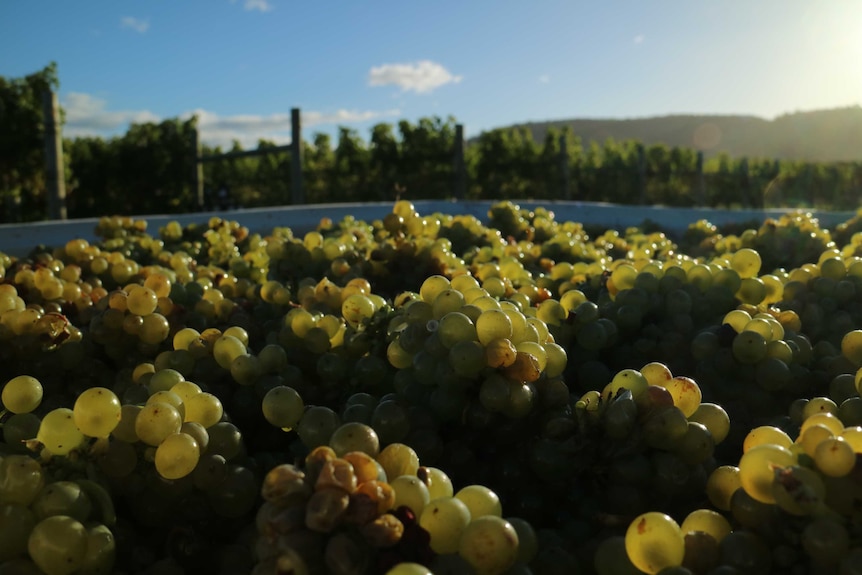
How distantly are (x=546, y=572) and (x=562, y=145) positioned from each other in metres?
13.1

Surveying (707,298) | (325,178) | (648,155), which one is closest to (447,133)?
(325,178)

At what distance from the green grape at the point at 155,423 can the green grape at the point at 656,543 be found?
0.52 m

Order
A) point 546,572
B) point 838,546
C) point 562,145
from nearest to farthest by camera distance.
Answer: point 838,546 < point 546,572 < point 562,145

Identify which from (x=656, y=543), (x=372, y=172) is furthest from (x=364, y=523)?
(x=372, y=172)

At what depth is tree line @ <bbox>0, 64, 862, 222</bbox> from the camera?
12102 millimetres

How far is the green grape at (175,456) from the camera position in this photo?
752 millimetres

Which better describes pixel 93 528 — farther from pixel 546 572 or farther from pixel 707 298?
pixel 707 298

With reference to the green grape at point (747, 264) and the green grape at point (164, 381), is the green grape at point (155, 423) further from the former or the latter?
the green grape at point (747, 264)

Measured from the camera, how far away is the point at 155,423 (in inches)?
30.5

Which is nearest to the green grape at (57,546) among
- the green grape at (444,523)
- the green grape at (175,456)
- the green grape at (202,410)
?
the green grape at (175,456)

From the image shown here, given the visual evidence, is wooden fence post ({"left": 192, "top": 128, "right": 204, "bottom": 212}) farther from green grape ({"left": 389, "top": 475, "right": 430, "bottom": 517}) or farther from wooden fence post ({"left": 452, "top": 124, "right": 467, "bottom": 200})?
green grape ({"left": 389, "top": 475, "right": 430, "bottom": 517})

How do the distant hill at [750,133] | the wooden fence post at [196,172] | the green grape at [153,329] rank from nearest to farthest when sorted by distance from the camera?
1. the green grape at [153,329]
2. the wooden fence post at [196,172]
3. the distant hill at [750,133]

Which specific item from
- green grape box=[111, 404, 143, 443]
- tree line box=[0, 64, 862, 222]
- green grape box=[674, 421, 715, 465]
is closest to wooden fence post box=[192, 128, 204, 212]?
tree line box=[0, 64, 862, 222]

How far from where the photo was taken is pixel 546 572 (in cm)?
71
